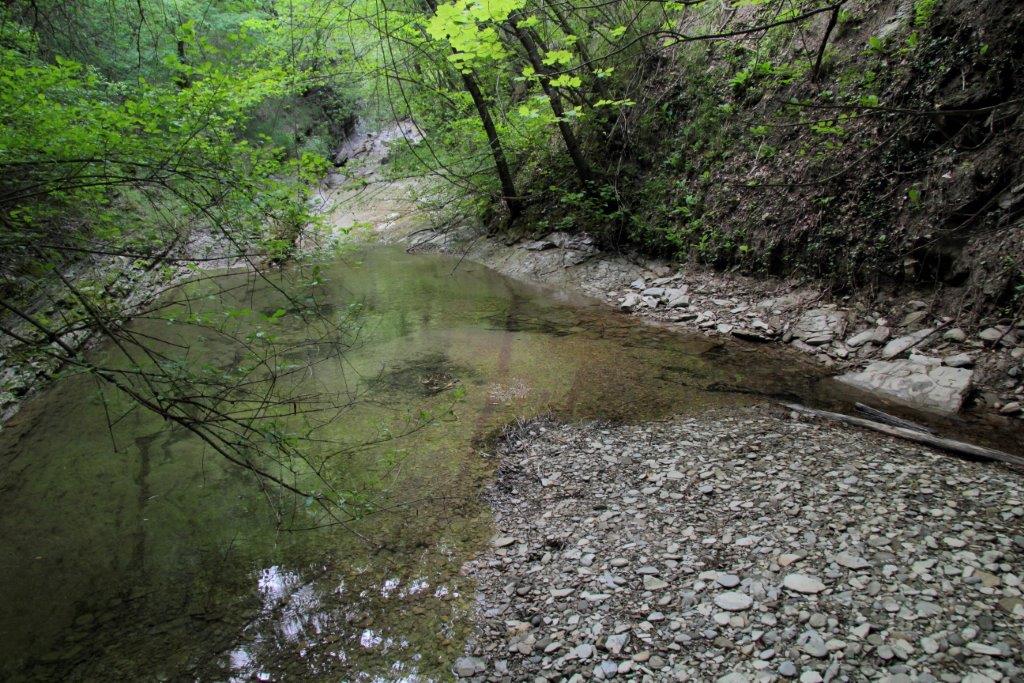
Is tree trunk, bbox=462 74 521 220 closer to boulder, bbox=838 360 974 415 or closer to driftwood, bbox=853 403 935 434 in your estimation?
boulder, bbox=838 360 974 415

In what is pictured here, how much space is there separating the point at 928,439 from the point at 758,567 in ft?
9.15

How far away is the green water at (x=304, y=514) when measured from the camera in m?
3.81

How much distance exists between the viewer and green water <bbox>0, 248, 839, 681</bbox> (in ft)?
12.5

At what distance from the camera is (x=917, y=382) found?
6242 millimetres

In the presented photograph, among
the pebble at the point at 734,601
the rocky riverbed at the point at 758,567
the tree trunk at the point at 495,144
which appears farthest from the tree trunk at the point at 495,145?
the pebble at the point at 734,601

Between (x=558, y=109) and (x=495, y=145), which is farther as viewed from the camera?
(x=495, y=145)

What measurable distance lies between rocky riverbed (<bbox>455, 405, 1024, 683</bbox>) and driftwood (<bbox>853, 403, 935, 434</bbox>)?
532 mm

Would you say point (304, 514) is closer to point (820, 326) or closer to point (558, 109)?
point (820, 326)

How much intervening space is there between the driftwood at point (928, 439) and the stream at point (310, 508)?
0.52m

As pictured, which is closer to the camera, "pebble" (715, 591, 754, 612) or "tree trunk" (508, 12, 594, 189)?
"pebble" (715, 591, 754, 612)

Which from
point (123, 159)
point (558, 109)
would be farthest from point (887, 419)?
point (558, 109)

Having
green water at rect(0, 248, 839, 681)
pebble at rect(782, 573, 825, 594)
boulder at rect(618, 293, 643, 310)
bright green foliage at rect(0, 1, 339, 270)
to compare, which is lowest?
green water at rect(0, 248, 839, 681)

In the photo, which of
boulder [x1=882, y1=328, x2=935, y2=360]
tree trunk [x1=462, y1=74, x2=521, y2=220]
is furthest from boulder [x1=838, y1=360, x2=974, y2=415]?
tree trunk [x1=462, y1=74, x2=521, y2=220]

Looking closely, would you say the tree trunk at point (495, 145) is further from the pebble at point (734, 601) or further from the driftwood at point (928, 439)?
the pebble at point (734, 601)
